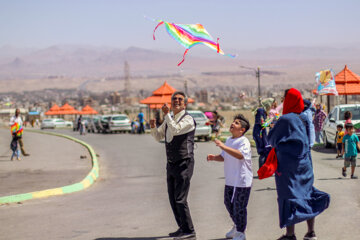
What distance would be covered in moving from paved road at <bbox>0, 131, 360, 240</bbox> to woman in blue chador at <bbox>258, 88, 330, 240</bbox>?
2.21ft

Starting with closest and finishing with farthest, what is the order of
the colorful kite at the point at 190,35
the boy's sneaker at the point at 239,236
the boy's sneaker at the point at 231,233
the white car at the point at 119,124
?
the boy's sneaker at the point at 239,236 < the boy's sneaker at the point at 231,233 < the colorful kite at the point at 190,35 < the white car at the point at 119,124

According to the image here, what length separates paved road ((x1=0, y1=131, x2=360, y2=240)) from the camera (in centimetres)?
782

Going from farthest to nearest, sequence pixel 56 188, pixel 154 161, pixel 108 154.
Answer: pixel 108 154 → pixel 154 161 → pixel 56 188

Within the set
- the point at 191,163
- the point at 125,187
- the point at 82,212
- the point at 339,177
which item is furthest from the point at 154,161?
the point at 191,163

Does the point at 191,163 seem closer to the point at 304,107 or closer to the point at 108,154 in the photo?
the point at 304,107

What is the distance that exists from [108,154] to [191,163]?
1675cm

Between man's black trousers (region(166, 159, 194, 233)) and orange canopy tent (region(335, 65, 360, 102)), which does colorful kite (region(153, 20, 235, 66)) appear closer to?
man's black trousers (region(166, 159, 194, 233))

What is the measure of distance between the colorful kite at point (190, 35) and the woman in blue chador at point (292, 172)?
8.38 ft

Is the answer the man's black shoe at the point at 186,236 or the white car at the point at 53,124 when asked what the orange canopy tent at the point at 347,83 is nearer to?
the man's black shoe at the point at 186,236

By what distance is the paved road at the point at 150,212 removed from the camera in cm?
782

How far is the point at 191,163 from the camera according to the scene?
7.42 m

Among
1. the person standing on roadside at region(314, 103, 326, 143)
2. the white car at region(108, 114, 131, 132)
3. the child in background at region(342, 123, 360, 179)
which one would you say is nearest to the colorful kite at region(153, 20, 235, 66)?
the child in background at region(342, 123, 360, 179)

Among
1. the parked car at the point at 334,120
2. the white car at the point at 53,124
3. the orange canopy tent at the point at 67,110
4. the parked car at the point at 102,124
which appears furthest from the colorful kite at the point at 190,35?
the orange canopy tent at the point at 67,110

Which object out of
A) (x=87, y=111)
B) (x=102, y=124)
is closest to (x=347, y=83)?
(x=102, y=124)
